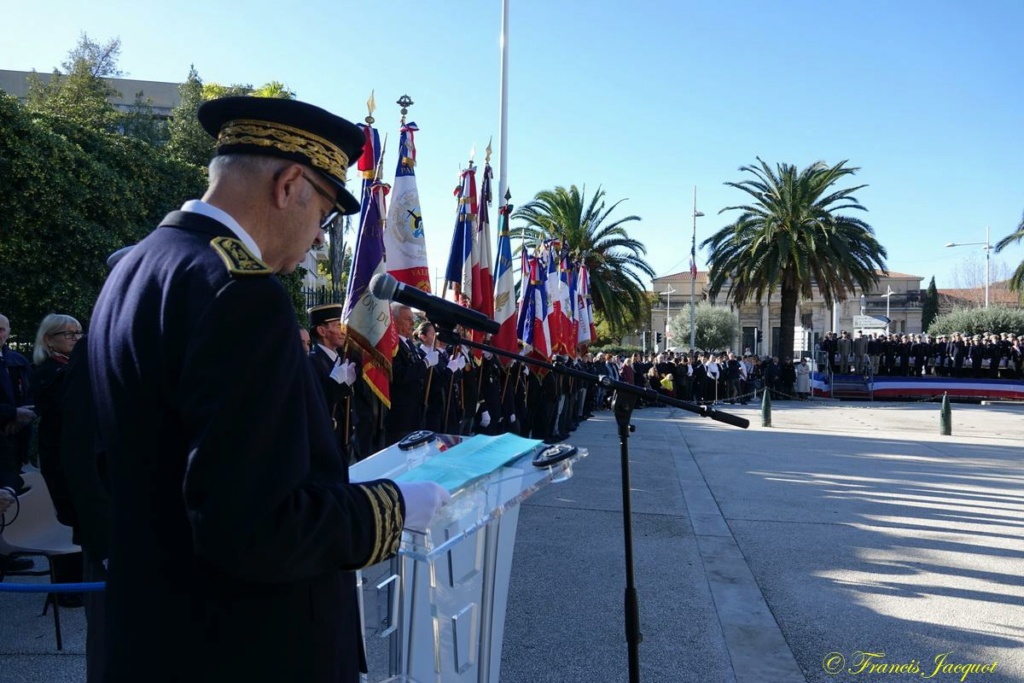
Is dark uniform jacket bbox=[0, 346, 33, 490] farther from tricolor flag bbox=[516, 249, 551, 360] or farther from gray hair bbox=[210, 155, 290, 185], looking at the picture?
tricolor flag bbox=[516, 249, 551, 360]

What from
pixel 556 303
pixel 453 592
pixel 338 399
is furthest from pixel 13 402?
pixel 556 303

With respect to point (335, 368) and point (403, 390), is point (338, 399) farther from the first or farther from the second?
point (403, 390)

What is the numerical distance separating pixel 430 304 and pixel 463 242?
843 cm

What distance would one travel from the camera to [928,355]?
30984mm

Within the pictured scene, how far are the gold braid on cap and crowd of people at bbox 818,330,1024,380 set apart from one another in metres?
32.6

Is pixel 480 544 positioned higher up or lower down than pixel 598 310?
lower down

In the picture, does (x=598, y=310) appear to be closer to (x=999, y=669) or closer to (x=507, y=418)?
(x=507, y=418)

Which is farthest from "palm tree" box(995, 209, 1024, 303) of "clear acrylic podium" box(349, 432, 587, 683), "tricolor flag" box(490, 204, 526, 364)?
"clear acrylic podium" box(349, 432, 587, 683)

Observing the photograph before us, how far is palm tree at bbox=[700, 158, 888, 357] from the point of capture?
29109 mm

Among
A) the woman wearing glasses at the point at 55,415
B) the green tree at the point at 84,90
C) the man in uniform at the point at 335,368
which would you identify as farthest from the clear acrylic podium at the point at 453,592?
the green tree at the point at 84,90

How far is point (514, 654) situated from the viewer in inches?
164

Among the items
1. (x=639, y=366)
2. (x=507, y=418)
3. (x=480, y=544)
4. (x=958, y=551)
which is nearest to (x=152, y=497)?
(x=480, y=544)

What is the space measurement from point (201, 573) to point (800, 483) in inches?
368

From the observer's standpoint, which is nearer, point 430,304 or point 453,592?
point 430,304
